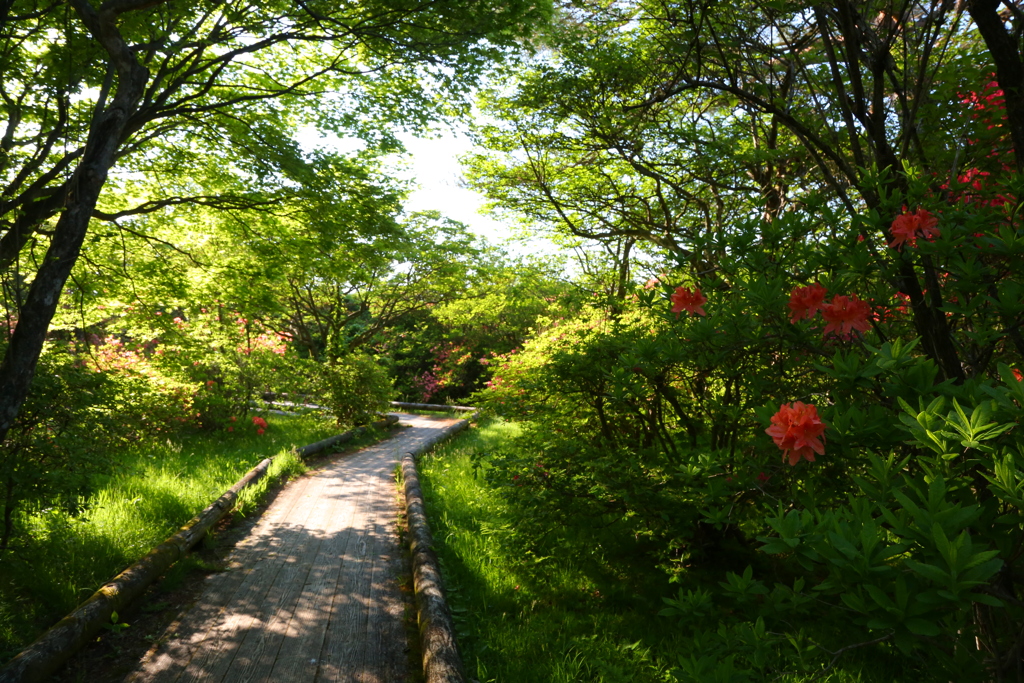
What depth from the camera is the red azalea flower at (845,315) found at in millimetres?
2209

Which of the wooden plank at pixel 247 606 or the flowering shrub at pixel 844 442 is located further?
the wooden plank at pixel 247 606

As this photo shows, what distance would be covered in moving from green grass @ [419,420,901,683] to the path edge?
215mm

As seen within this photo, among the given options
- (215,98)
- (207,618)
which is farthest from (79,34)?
(207,618)

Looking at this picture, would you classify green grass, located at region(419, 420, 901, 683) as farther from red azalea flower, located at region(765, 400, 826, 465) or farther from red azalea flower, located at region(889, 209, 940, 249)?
red azalea flower, located at region(889, 209, 940, 249)

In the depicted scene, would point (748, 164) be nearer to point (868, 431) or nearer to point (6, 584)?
point (868, 431)

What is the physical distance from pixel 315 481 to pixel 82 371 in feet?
15.0

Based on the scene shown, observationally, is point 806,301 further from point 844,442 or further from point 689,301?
point 844,442

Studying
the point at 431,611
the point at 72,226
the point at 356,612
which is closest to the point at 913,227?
the point at 431,611

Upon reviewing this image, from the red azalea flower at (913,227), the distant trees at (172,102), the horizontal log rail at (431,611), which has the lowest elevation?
the horizontal log rail at (431,611)

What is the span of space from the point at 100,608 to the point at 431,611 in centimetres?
217

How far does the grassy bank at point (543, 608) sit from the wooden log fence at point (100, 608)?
7.52 feet

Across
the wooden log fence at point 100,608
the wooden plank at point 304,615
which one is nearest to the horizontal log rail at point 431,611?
the wooden plank at point 304,615

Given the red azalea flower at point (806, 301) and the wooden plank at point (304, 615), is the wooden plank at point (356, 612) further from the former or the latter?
the red azalea flower at point (806, 301)

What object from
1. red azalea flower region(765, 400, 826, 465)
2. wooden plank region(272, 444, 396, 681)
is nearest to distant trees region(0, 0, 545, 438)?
wooden plank region(272, 444, 396, 681)
